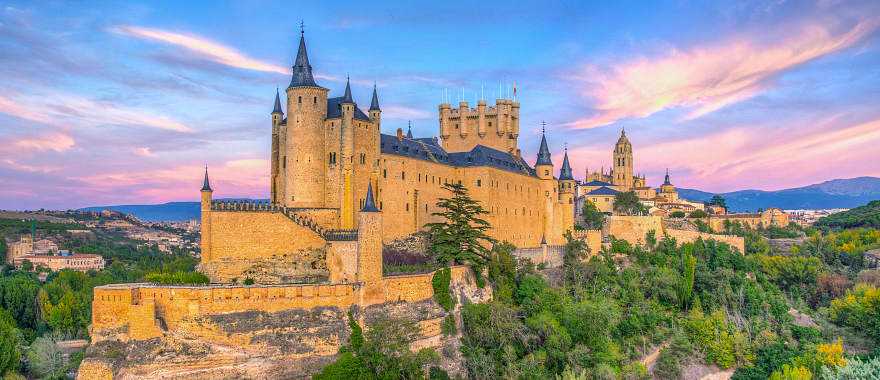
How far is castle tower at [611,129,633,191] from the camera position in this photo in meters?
95.3

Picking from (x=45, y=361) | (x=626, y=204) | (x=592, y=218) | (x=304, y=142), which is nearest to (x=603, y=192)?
(x=626, y=204)

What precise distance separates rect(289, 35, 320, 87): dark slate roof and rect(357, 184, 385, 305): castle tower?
11.1 metres

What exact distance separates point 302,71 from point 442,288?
15.8 m

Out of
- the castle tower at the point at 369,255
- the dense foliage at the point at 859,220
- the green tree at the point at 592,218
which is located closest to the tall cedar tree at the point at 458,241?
the castle tower at the point at 369,255

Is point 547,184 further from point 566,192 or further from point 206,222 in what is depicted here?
point 206,222

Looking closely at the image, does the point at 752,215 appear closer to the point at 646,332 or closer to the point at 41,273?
the point at 646,332

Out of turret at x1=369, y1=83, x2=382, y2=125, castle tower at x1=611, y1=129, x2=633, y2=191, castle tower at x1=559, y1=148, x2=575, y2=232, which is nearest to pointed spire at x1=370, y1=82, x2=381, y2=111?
turret at x1=369, y1=83, x2=382, y2=125

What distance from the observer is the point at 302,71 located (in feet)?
135

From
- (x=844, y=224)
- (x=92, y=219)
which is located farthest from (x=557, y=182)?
(x=92, y=219)

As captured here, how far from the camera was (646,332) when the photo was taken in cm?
4372

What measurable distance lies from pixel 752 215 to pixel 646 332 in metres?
39.9

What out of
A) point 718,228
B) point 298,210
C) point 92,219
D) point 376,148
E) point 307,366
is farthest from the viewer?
point 92,219

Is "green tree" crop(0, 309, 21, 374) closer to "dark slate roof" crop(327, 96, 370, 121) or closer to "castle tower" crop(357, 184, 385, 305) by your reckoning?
"castle tower" crop(357, 184, 385, 305)

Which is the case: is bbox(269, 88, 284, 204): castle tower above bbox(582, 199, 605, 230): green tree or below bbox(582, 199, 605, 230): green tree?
above
